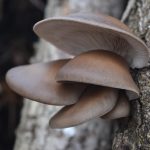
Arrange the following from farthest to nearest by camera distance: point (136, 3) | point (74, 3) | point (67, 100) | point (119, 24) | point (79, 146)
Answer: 1. point (74, 3)
2. point (79, 146)
3. point (136, 3)
4. point (67, 100)
5. point (119, 24)

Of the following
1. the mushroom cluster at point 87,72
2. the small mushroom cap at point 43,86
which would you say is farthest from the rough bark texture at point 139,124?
the small mushroom cap at point 43,86

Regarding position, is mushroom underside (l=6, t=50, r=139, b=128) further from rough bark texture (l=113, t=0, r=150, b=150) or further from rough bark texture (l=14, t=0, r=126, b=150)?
rough bark texture (l=14, t=0, r=126, b=150)

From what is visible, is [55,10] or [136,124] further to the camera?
[55,10]

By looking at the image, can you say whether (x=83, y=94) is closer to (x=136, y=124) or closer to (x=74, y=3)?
(x=136, y=124)

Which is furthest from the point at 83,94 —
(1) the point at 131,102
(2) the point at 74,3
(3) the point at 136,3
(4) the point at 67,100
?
(2) the point at 74,3

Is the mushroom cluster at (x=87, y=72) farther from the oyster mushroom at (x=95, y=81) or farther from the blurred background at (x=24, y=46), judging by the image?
the blurred background at (x=24, y=46)

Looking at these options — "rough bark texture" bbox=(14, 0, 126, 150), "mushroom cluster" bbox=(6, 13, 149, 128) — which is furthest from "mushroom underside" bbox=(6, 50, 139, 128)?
"rough bark texture" bbox=(14, 0, 126, 150)
